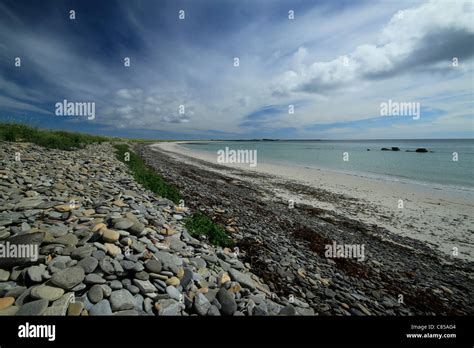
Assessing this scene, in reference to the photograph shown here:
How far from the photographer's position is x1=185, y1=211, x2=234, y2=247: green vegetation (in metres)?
6.11

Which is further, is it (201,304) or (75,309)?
(201,304)

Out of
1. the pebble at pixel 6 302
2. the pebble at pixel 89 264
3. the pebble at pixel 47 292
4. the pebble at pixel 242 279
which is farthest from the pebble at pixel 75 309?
the pebble at pixel 242 279

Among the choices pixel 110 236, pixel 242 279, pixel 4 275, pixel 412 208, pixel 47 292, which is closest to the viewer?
pixel 47 292

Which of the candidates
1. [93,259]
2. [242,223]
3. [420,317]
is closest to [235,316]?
[93,259]

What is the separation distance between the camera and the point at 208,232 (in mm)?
6438

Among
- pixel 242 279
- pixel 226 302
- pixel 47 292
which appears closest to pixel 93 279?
pixel 47 292

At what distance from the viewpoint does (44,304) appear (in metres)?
2.74

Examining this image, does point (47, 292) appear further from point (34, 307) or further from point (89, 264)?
point (89, 264)

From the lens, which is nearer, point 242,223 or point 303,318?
point 303,318

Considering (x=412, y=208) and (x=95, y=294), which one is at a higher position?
(x=95, y=294)

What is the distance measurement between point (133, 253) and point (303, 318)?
3408mm

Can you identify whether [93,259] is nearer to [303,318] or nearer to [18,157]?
[303,318]

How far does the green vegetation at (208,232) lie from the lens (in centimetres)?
611

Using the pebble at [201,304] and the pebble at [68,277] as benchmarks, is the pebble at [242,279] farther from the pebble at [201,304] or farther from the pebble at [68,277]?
the pebble at [68,277]
